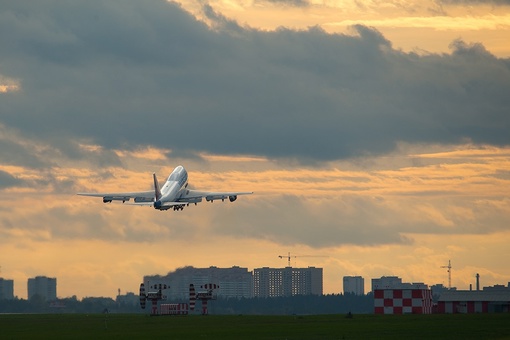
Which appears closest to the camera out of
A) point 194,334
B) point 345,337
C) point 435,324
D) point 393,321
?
point 345,337

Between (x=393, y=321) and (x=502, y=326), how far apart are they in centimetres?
2271

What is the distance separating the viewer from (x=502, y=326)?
439 ft

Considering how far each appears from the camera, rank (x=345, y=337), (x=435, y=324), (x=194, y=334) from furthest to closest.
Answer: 1. (x=435, y=324)
2. (x=194, y=334)
3. (x=345, y=337)

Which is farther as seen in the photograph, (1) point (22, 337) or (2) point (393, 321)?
(2) point (393, 321)

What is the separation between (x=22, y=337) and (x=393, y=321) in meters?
49.3

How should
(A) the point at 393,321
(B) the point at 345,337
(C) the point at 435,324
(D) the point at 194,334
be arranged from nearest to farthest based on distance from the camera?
(B) the point at 345,337 < (D) the point at 194,334 < (C) the point at 435,324 < (A) the point at 393,321

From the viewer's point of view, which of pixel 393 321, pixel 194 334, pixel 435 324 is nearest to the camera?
pixel 194 334

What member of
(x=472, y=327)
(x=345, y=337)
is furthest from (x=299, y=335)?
(x=472, y=327)

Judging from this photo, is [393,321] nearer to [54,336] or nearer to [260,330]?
[260,330]

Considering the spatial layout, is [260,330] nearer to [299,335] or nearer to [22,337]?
[299,335]

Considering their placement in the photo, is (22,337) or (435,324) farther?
(435,324)

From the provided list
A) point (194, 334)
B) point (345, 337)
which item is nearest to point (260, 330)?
point (194, 334)

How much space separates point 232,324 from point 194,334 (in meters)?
26.6

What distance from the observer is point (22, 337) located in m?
131
